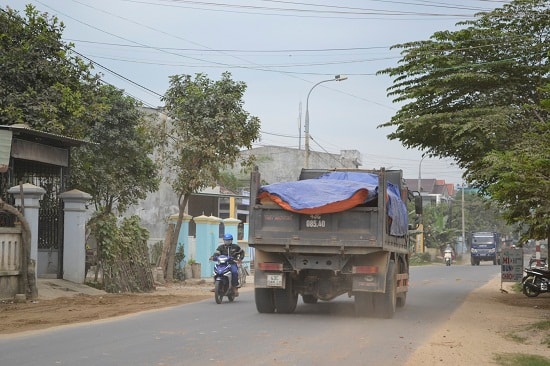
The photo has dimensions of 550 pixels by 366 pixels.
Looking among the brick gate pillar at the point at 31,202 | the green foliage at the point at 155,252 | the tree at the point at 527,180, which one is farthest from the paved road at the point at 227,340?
the green foliage at the point at 155,252

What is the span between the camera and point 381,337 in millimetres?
11445

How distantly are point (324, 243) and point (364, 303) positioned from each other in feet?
5.53

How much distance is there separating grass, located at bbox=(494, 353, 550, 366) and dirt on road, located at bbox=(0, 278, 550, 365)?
0.48 ft

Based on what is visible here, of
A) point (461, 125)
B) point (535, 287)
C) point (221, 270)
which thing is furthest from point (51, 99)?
point (535, 287)

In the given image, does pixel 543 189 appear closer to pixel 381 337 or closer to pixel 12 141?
pixel 381 337

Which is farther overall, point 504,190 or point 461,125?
point 461,125

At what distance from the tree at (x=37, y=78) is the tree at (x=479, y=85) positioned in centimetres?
880

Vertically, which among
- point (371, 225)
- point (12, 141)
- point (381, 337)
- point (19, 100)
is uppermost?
point (19, 100)

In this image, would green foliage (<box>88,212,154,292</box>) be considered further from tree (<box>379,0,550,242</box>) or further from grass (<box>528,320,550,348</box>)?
grass (<box>528,320,550,348</box>)

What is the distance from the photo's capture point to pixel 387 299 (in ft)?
46.5

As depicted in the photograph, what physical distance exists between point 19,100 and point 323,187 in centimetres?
922

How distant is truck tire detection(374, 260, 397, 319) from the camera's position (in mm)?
14133

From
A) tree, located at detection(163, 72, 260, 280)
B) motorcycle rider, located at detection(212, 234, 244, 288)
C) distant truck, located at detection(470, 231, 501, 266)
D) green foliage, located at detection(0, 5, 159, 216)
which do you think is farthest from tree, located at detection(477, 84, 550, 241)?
distant truck, located at detection(470, 231, 501, 266)

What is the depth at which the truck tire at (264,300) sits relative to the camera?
14719mm
